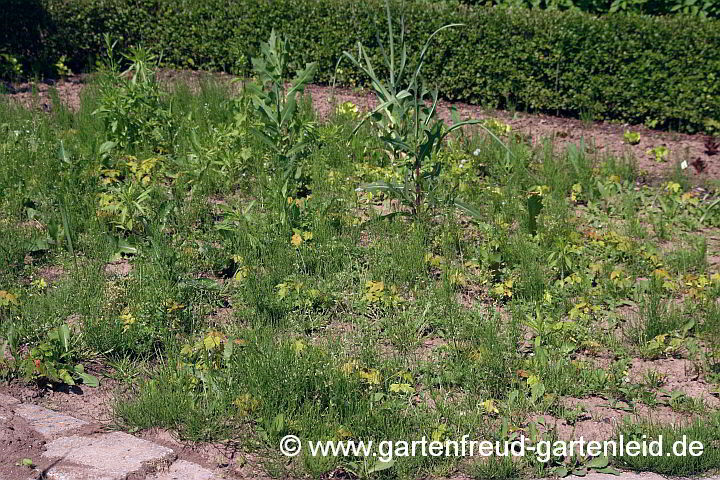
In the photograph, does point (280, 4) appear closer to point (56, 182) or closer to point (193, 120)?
point (193, 120)

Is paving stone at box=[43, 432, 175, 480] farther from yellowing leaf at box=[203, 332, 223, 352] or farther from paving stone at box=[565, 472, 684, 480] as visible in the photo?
paving stone at box=[565, 472, 684, 480]

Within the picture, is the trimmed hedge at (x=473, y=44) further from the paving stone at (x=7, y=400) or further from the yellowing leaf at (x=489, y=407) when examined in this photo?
the yellowing leaf at (x=489, y=407)

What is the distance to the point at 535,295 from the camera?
16.5 feet

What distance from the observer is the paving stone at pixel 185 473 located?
3594mm

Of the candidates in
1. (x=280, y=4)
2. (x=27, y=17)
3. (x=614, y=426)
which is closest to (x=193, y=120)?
(x=280, y=4)

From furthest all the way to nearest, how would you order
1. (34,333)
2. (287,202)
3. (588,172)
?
(588,172) → (287,202) → (34,333)

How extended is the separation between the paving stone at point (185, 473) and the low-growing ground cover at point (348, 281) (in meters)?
0.21

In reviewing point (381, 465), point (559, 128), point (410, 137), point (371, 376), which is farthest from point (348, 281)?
point (559, 128)

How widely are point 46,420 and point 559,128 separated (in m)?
5.35

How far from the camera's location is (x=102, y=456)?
368 cm

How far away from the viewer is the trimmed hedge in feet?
24.9

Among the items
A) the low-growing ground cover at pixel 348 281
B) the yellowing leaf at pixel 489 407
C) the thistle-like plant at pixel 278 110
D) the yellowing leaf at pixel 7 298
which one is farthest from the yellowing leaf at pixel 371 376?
the thistle-like plant at pixel 278 110

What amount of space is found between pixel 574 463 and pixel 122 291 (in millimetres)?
2669

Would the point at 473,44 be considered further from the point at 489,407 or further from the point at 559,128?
the point at 489,407
